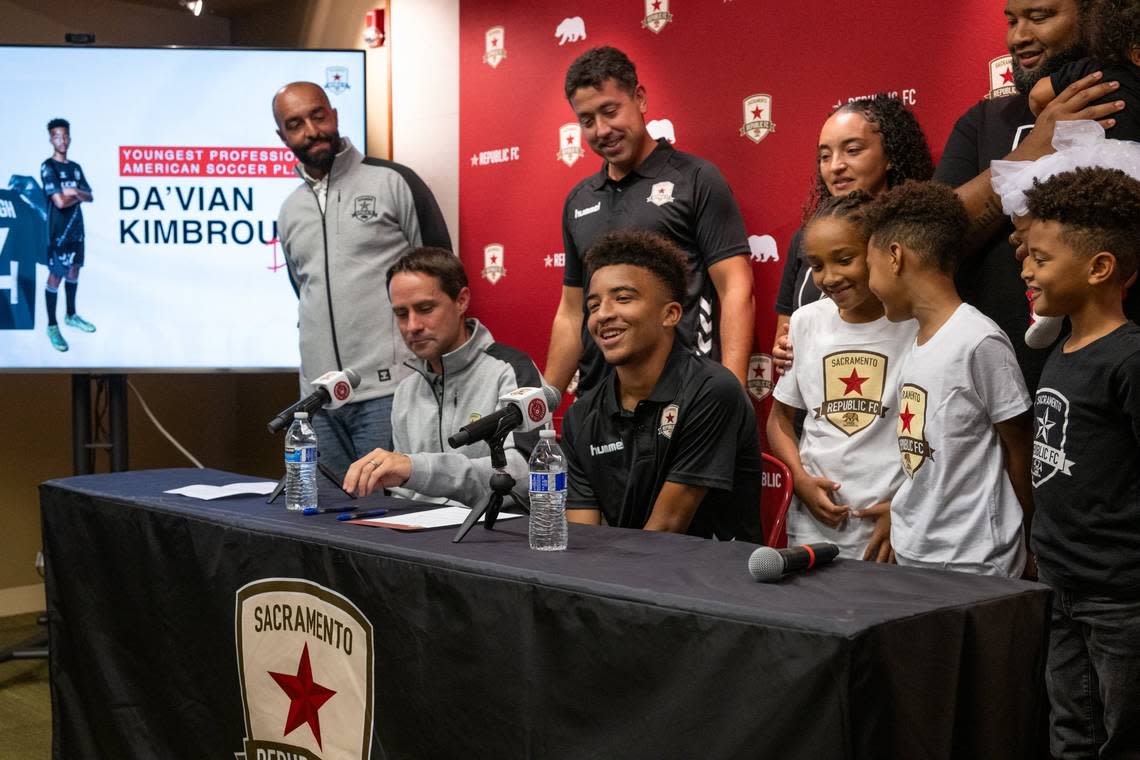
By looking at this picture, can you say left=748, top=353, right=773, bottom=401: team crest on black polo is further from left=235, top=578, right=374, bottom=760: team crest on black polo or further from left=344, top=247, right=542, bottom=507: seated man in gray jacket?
left=235, top=578, right=374, bottom=760: team crest on black polo

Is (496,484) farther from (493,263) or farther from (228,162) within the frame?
(228,162)

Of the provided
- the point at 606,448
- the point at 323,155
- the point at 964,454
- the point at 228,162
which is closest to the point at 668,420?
the point at 606,448

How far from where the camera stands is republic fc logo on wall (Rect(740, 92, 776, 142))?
141 inches

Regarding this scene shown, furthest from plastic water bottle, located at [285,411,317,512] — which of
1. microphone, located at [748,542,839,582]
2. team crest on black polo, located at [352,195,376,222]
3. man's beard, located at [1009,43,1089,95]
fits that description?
team crest on black polo, located at [352,195,376,222]

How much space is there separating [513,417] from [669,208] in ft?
4.66

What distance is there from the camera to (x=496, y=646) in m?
1.62

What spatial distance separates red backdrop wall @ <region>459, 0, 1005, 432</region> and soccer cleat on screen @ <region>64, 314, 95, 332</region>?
5.03 ft

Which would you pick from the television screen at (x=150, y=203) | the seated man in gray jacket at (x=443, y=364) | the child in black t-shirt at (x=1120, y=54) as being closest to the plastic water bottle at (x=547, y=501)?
the seated man in gray jacket at (x=443, y=364)

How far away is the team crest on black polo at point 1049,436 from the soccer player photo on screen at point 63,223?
3656 mm

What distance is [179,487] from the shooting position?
258 cm

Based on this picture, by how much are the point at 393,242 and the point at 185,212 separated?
3.55 ft

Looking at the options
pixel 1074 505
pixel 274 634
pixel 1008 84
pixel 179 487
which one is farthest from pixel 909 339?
pixel 179 487

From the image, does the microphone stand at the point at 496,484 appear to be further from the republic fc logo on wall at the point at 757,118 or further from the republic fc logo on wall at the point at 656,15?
the republic fc logo on wall at the point at 656,15

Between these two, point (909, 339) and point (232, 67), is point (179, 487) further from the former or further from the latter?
point (232, 67)
